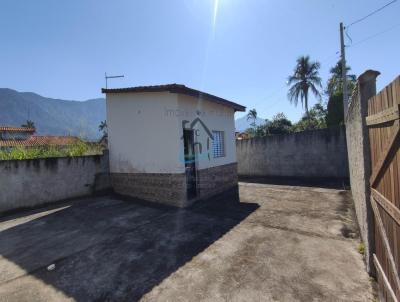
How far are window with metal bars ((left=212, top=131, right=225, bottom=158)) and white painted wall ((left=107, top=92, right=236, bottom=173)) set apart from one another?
0.58 metres

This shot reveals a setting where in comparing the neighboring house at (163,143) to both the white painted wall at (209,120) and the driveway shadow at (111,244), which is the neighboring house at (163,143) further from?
the driveway shadow at (111,244)

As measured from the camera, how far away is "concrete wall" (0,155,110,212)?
730 cm

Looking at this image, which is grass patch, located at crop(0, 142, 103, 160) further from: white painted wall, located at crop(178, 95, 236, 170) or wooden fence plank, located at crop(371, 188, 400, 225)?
wooden fence plank, located at crop(371, 188, 400, 225)

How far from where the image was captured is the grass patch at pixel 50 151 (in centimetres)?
794

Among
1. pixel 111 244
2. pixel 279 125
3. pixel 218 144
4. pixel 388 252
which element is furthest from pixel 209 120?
pixel 279 125

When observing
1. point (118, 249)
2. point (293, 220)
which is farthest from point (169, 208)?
point (293, 220)

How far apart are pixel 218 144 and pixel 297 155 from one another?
17.4 feet

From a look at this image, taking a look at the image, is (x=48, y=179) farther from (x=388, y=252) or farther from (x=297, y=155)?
(x=297, y=155)

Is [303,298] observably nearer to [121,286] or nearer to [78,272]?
[121,286]

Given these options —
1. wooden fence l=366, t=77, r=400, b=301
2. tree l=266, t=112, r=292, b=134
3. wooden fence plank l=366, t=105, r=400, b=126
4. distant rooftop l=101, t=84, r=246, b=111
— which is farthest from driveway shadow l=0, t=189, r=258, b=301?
tree l=266, t=112, r=292, b=134

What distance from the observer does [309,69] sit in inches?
1137

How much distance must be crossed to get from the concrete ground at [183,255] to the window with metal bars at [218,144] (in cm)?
350

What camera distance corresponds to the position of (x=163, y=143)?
26.8 feet

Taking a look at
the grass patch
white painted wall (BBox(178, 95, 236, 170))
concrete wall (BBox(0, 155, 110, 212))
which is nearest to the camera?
concrete wall (BBox(0, 155, 110, 212))
